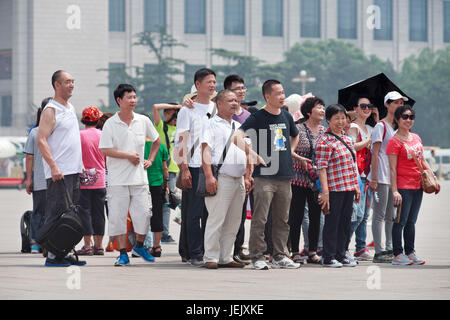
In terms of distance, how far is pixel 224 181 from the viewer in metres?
9.53

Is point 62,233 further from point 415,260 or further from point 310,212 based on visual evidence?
point 415,260

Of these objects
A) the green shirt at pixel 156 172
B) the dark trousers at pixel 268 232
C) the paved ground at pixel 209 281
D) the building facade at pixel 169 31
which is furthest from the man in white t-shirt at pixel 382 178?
the building facade at pixel 169 31

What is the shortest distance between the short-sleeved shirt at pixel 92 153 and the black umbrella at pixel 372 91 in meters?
2.88

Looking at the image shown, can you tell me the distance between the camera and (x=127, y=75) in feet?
250

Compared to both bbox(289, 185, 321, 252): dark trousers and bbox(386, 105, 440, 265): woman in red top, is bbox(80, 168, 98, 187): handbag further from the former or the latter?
bbox(386, 105, 440, 265): woman in red top

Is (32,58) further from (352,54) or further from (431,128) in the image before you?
(431,128)

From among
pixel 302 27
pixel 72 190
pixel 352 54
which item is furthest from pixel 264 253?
pixel 302 27

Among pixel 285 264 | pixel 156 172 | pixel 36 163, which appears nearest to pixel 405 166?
pixel 285 264

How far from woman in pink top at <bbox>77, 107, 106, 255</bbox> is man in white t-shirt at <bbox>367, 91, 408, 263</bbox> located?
3.16 metres

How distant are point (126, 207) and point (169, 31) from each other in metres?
75.5

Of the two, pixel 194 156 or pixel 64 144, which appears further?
pixel 194 156

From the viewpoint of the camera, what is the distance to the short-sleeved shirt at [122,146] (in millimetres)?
9781
